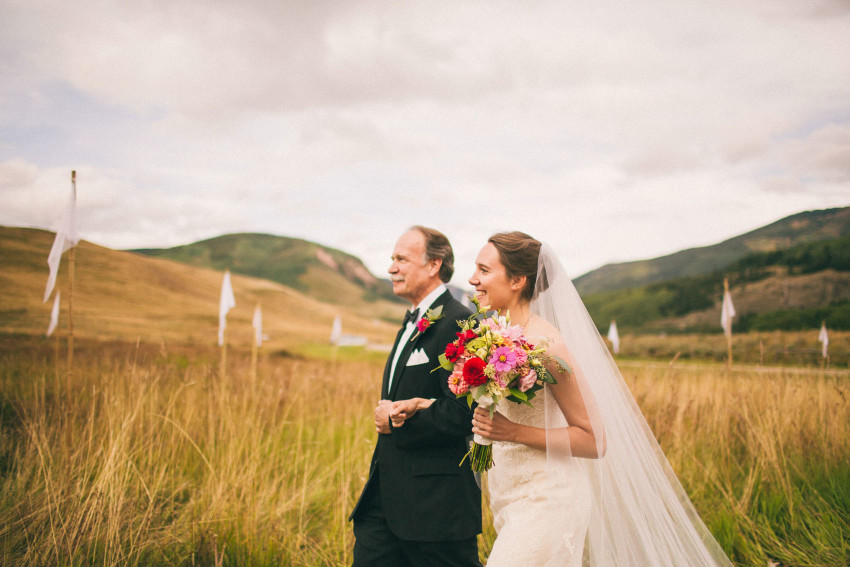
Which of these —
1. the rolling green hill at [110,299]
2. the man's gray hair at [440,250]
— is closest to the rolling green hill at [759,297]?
the rolling green hill at [110,299]

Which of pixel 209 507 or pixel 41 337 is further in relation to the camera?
pixel 41 337

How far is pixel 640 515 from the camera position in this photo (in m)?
2.19

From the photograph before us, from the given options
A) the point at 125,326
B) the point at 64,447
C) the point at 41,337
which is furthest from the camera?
the point at 125,326

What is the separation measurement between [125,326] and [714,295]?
4564 inches

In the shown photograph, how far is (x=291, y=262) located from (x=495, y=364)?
127m

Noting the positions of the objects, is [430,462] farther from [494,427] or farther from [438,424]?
[494,427]

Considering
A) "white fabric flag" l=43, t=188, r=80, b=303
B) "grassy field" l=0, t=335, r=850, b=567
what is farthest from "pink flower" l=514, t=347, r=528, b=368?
"white fabric flag" l=43, t=188, r=80, b=303

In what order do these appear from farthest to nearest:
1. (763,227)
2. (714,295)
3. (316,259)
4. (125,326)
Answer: (763,227) < (316,259) < (714,295) < (125,326)

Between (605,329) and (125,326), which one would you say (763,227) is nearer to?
(605,329)

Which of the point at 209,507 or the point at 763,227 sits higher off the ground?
the point at 763,227

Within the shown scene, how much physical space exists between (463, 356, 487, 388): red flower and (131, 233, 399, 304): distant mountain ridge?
100608 mm

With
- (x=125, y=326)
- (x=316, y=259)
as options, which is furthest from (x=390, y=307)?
(x=125, y=326)

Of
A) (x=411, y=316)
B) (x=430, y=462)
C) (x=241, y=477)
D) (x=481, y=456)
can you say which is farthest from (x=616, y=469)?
(x=241, y=477)

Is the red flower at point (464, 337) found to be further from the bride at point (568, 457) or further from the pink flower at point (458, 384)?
the bride at point (568, 457)
